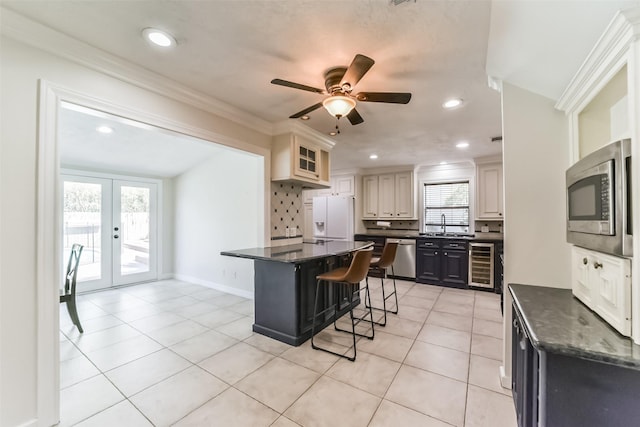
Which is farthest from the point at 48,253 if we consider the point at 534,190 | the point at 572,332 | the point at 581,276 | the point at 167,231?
the point at 167,231

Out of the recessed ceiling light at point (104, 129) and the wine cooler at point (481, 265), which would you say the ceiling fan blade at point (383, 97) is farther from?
the wine cooler at point (481, 265)

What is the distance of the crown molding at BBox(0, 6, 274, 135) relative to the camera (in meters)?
1.52

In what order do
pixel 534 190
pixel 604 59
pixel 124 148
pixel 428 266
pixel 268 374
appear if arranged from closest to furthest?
1. pixel 604 59
2. pixel 534 190
3. pixel 268 374
4. pixel 124 148
5. pixel 428 266

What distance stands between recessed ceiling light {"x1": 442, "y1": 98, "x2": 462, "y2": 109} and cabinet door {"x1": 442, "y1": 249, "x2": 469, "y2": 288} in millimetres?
3069

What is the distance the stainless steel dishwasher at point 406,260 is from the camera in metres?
5.32

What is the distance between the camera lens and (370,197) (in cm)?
617

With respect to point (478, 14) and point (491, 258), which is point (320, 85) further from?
point (491, 258)

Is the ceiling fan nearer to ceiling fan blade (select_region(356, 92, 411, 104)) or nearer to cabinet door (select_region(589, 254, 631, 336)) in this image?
ceiling fan blade (select_region(356, 92, 411, 104))

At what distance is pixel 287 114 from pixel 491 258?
4229mm

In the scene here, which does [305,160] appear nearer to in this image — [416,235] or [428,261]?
[428,261]

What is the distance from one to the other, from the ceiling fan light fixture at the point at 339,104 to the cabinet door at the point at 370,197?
166 inches

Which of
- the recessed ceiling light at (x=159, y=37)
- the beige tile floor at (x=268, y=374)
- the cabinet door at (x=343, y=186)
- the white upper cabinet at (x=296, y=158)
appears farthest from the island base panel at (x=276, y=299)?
the cabinet door at (x=343, y=186)

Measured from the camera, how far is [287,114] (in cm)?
305

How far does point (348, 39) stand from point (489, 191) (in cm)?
450
